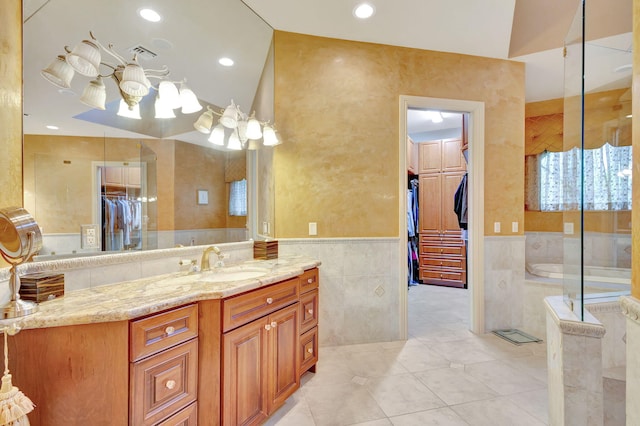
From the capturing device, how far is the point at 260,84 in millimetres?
2697

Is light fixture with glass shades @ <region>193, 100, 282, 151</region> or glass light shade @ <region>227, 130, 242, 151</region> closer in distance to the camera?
light fixture with glass shades @ <region>193, 100, 282, 151</region>

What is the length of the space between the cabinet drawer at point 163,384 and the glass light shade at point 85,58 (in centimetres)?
141

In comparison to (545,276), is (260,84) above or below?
above

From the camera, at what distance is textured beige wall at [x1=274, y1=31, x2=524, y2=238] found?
2633mm

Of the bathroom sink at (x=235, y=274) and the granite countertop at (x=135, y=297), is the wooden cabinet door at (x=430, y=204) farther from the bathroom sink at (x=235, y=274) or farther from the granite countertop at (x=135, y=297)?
the bathroom sink at (x=235, y=274)

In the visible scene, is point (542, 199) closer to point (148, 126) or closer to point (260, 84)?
point (260, 84)

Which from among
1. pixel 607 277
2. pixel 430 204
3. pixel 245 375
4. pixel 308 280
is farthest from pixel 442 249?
pixel 245 375

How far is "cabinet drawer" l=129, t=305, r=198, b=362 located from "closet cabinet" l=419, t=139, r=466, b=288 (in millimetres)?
4507

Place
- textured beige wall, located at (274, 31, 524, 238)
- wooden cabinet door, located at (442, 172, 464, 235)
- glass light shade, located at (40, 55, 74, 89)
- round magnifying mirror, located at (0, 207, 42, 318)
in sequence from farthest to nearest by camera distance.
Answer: wooden cabinet door, located at (442, 172, 464, 235), textured beige wall, located at (274, 31, 524, 238), glass light shade, located at (40, 55, 74, 89), round magnifying mirror, located at (0, 207, 42, 318)

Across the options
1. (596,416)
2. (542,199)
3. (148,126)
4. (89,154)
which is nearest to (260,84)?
(148,126)

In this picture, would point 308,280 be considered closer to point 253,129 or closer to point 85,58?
point 253,129

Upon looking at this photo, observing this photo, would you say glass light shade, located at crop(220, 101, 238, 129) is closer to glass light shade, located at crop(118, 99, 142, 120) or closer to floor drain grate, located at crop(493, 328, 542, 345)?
glass light shade, located at crop(118, 99, 142, 120)

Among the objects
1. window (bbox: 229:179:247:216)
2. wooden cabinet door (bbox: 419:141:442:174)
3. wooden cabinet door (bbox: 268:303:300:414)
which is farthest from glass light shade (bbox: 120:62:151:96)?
wooden cabinet door (bbox: 419:141:442:174)

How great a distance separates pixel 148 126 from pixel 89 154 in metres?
0.39
